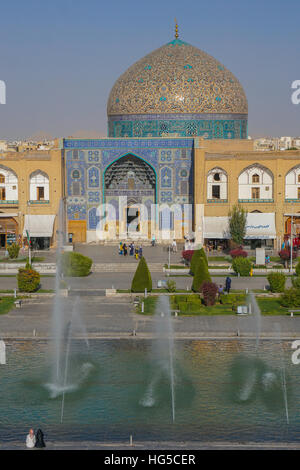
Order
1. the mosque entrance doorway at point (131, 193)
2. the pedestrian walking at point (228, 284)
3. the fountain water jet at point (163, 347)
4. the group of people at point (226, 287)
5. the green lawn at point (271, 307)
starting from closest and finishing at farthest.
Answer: the fountain water jet at point (163, 347) < the green lawn at point (271, 307) < the group of people at point (226, 287) < the pedestrian walking at point (228, 284) < the mosque entrance doorway at point (131, 193)

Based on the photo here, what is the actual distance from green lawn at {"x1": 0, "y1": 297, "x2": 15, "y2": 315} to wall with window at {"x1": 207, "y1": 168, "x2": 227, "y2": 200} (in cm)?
1576

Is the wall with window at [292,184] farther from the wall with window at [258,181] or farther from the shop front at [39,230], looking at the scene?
the shop front at [39,230]

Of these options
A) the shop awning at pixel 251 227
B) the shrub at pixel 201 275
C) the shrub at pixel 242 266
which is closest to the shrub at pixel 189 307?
the shrub at pixel 201 275

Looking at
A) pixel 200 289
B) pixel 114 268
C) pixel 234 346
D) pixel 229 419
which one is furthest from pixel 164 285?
pixel 229 419

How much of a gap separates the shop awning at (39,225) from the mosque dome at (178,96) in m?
6.65


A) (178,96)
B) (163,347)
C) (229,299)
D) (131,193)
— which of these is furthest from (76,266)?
(178,96)

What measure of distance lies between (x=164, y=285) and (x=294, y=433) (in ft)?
44.7

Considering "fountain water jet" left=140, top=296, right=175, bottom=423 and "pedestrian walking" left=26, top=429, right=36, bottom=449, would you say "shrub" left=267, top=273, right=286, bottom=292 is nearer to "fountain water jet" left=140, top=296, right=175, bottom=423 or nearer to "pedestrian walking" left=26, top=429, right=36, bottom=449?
"fountain water jet" left=140, top=296, right=175, bottom=423

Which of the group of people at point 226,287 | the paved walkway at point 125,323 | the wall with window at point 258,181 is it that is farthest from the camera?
the wall with window at point 258,181

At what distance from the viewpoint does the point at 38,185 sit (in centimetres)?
3872

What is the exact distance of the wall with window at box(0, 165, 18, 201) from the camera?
127 ft

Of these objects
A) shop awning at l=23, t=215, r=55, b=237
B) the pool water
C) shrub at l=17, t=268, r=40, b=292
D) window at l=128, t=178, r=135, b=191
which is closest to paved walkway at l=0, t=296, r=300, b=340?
the pool water

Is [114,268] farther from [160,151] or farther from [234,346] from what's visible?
[234,346]

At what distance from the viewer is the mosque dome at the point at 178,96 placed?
40.9m
